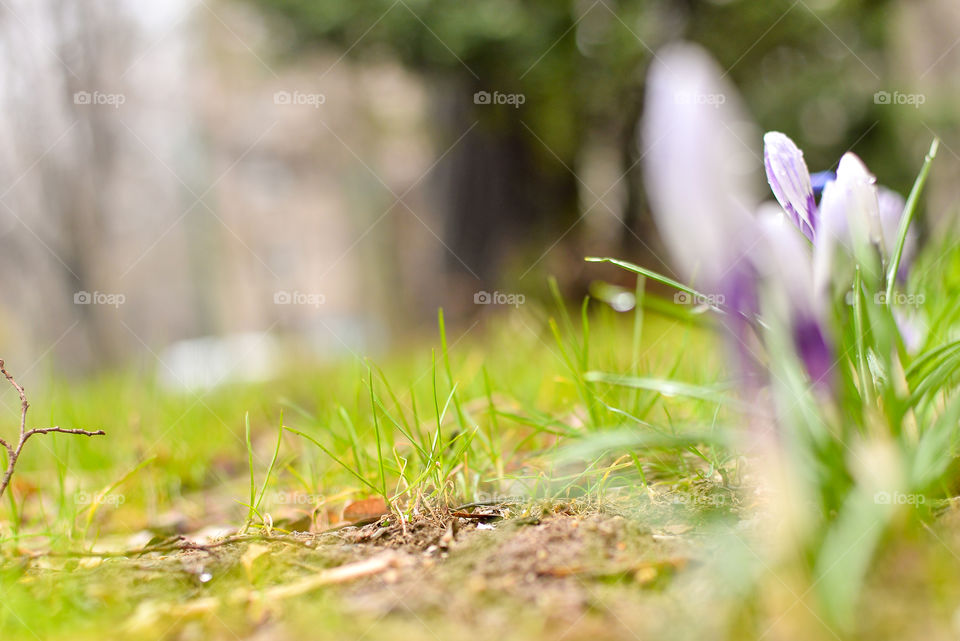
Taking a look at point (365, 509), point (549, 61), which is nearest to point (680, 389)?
point (365, 509)

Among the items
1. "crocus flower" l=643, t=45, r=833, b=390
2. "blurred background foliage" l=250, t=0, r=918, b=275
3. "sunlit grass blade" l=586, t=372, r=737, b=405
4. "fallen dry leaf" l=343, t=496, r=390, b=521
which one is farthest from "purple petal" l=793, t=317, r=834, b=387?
"blurred background foliage" l=250, t=0, r=918, b=275

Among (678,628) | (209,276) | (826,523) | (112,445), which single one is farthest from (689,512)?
(209,276)

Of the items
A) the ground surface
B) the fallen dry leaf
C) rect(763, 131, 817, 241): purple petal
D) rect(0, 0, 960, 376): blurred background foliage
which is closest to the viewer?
the ground surface

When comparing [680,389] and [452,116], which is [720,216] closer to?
[680,389]

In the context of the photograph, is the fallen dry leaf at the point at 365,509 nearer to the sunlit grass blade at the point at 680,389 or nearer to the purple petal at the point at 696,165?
Result: the sunlit grass blade at the point at 680,389

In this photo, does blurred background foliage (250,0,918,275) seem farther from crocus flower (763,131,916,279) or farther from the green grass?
crocus flower (763,131,916,279)

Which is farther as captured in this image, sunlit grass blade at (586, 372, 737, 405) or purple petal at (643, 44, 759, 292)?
sunlit grass blade at (586, 372, 737, 405)

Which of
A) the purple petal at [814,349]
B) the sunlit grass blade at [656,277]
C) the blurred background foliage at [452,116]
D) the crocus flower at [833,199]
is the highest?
the blurred background foliage at [452,116]

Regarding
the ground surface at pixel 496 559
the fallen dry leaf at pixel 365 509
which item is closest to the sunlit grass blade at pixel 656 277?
the ground surface at pixel 496 559

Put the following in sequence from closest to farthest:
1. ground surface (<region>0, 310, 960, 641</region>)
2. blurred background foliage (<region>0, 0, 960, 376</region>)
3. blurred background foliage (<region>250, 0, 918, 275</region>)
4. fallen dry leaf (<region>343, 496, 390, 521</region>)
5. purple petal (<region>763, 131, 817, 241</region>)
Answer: ground surface (<region>0, 310, 960, 641</region>)
purple petal (<region>763, 131, 817, 241</region>)
fallen dry leaf (<region>343, 496, 390, 521</region>)
blurred background foliage (<region>250, 0, 918, 275</region>)
blurred background foliage (<region>0, 0, 960, 376</region>)
